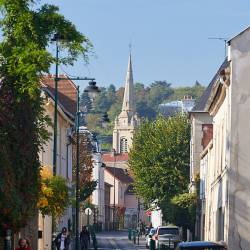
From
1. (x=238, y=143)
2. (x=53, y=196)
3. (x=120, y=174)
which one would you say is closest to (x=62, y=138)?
(x=53, y=196)

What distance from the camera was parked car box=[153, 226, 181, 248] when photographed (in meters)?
58.7

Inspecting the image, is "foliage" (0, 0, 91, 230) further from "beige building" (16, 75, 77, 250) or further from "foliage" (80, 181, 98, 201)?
"foliage" (80, 181, 98, 201)

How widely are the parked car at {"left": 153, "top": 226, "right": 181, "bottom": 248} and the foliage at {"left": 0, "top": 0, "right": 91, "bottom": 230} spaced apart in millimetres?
32123

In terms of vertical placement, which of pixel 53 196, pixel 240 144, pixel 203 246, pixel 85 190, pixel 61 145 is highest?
pixel 61 145

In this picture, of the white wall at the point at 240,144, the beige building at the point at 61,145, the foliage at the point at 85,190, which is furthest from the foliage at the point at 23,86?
the foliage at the point at 85,190

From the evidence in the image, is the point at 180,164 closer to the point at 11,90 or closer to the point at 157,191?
the point at 157,191

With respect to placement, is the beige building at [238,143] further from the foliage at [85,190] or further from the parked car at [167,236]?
the foliage at [85,190]

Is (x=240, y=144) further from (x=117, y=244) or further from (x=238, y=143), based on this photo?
(x=117, y=244)

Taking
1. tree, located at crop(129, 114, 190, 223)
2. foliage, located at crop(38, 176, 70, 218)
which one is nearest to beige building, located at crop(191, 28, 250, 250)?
foliage, located at crop(38, 176, 70, 218)

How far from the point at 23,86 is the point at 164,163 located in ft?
170

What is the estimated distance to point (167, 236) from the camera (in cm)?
6112

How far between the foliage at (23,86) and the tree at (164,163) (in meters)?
49.4

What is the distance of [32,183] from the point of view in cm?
2612

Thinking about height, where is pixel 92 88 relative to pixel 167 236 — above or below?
above
